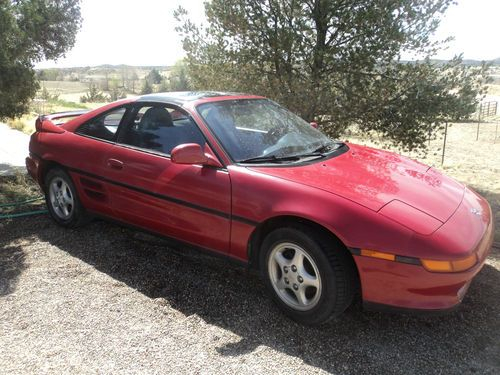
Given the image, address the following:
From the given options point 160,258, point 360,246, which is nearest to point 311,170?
point 360,246

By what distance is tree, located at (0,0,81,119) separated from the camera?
16.1 ft

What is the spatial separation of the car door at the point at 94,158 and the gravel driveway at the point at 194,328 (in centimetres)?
58

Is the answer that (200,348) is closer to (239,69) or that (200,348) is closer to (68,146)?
(68,146)

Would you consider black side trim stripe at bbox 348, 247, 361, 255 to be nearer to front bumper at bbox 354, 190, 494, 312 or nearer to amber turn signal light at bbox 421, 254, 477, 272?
front bumper at bbox 354, 190, 494, 312

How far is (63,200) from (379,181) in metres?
3.16

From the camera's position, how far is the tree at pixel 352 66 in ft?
22.5

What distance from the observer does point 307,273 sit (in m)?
2.83

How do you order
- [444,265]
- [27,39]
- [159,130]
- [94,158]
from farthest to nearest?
[27,39], [94,158], [159,130], [444,265]

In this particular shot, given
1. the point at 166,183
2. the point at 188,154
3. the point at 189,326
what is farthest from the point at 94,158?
the point at 189,326

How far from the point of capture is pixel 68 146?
14.0ft

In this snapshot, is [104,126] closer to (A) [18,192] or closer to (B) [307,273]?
(B) [307,273]

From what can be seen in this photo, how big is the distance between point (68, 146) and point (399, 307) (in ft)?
10.9

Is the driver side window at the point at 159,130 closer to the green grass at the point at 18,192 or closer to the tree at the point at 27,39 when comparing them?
the tree at the point at 27,39

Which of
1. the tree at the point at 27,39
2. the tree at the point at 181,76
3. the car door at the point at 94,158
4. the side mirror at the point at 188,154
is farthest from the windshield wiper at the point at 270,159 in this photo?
the tree at the point at 181,76
